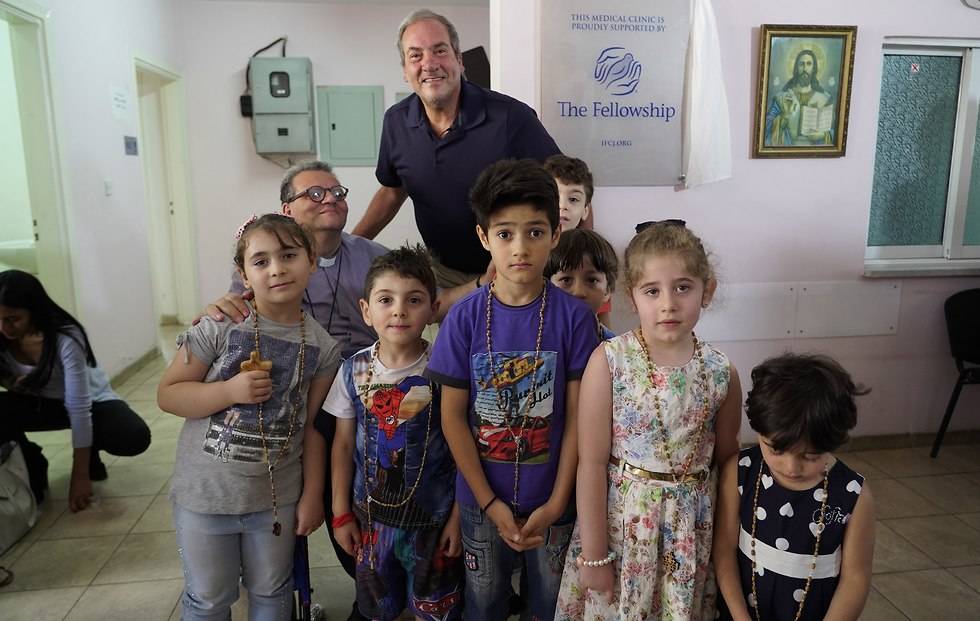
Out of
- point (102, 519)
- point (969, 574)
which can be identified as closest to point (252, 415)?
point (102, 519)

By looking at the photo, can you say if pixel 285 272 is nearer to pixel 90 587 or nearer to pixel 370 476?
pixel 370 476

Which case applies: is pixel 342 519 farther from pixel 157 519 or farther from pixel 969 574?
pixel 969 574

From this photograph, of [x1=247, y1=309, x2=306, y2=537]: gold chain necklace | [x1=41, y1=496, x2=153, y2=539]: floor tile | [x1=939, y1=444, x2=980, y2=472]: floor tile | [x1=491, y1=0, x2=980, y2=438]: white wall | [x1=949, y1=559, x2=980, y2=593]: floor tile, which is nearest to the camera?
[x1=247, y1=309, x2=306, y2=537]: gold chain necklace

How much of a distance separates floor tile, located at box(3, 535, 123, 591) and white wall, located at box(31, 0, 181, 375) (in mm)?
1915

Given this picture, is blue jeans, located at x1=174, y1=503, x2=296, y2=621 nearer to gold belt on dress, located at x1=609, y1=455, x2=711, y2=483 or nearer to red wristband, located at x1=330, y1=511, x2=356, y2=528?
red wristband, located at x1=330, y1=511, x2=356, y2=528

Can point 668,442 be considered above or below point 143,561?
above

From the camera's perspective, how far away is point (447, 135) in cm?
194

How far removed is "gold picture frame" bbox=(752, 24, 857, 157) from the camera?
9.37 ft

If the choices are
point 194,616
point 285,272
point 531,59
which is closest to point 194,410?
point 285,272

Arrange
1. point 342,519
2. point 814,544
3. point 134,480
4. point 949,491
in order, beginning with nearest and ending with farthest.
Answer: point 814,544, point 342,519, point 949,491, point 134,480

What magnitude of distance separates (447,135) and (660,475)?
115 centimetres

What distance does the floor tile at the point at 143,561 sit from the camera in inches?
89.6

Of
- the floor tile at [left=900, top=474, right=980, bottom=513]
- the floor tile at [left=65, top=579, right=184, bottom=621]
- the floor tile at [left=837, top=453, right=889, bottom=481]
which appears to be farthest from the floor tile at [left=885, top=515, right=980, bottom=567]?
the floor tile at [left=65, top=579, right=184, bottom=621]

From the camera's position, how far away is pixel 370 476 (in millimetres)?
1524
